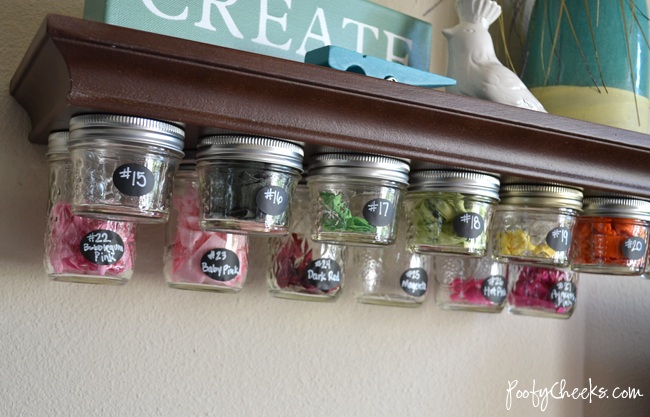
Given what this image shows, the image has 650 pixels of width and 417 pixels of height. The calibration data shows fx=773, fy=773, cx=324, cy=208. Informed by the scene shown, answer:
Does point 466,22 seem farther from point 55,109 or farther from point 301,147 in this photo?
point 55,109

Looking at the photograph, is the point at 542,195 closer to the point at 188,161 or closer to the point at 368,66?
the point at 368,66

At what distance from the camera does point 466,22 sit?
1.16 metres

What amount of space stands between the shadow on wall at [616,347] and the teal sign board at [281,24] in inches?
26.5

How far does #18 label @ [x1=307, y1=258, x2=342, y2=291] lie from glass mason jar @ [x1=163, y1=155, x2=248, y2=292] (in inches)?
3.8

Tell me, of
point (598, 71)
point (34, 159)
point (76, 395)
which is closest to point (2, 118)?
point (34, 159)

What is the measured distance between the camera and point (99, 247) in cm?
92

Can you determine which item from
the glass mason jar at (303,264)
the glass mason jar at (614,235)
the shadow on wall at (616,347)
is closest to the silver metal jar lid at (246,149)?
the glass mason jar at (303,264)

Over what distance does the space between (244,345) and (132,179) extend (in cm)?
42

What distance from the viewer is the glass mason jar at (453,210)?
103 centimetres

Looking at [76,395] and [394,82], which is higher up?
[394,82]

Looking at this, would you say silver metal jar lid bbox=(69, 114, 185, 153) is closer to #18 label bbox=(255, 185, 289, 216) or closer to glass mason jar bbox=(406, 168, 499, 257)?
#18 label bbox=(255, 185, 289, 216)

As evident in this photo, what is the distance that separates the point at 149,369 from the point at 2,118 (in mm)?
396

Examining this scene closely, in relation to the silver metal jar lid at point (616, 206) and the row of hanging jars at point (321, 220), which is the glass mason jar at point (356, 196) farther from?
the silver metal jar lid at point (616, 206)

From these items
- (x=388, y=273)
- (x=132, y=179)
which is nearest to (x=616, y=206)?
(x=388, y=273)
